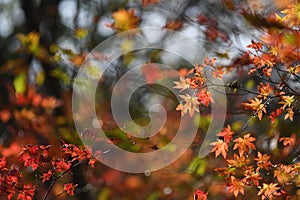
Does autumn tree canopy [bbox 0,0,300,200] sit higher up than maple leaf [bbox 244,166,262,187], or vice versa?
autumn tree canopy [bbox 0,0,300,200]

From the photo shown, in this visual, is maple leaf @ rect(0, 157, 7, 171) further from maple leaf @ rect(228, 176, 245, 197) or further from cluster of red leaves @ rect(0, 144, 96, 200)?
maple leaf @ rect(228, 176, 245, 197)

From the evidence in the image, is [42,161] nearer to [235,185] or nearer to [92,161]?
[92,161]

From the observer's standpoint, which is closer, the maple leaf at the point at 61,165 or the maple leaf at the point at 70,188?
the maple leaf at the point at 61,165

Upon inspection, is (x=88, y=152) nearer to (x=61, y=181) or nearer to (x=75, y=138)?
(x=75, y=138)

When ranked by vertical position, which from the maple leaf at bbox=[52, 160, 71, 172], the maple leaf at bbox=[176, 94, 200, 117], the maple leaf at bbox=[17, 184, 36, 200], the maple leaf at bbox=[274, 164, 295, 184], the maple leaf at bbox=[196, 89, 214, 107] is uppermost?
the maple leaf at bbox=[17, 184, 36, 200]

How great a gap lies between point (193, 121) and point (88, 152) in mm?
1171

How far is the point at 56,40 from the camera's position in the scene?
18.2 ft

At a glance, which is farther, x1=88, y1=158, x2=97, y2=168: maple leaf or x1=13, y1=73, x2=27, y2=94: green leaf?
x1=13, y1=73, x2=27, y2=94: green leaf

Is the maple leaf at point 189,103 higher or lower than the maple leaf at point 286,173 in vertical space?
higher

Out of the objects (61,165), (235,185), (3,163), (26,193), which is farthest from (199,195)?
(3,163)

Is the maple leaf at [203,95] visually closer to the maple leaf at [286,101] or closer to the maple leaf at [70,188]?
the maple leaf at [286,101]

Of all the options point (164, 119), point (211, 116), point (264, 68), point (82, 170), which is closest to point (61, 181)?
point (82, 170)

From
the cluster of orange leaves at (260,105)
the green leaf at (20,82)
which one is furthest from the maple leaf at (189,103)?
the green leaf at (20,82)

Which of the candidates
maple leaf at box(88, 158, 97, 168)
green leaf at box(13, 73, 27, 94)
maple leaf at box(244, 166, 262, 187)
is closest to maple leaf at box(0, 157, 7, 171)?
maple leaf at box(88, 158, 97, 168)
